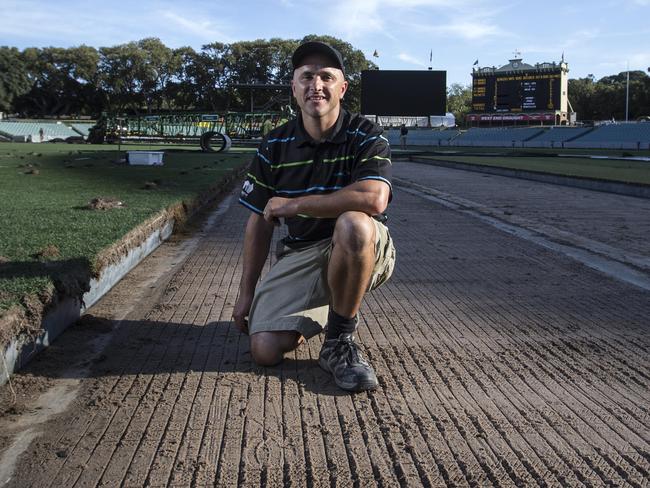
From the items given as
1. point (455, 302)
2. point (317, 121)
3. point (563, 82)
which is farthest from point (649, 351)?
point (563, 82)

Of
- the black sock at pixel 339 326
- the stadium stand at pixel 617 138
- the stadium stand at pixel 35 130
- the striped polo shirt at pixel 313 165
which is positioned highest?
the stadium stand at pixel 35 130

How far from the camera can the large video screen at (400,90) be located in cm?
4316

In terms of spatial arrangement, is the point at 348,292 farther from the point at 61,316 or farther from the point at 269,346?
the point at 61,316

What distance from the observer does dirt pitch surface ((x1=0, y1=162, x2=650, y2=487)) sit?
6.63 feet

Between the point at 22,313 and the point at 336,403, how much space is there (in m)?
1.41

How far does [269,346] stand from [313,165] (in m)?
0.82

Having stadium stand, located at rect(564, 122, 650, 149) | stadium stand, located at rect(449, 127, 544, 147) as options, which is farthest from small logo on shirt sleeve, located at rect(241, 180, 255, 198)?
stadium stand, located at rect(449, 127, 544, 147)

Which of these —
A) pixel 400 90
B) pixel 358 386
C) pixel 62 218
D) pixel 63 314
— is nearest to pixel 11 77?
pixel 400 90

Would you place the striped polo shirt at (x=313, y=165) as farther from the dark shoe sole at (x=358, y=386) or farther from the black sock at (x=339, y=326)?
the dark shoe sole at (x=358, y=386)

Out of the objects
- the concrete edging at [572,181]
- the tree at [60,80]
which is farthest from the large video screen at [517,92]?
the tree at [60,80]

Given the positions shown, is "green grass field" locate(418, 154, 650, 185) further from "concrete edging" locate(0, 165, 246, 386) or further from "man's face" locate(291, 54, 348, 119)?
"man's face" locate(291, 54, 348, 119)

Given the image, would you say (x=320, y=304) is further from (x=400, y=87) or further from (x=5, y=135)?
(x=5, y=135)

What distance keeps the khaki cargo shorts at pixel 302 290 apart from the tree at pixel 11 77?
85.1m

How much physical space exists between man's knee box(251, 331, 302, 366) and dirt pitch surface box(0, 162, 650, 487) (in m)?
0.06
